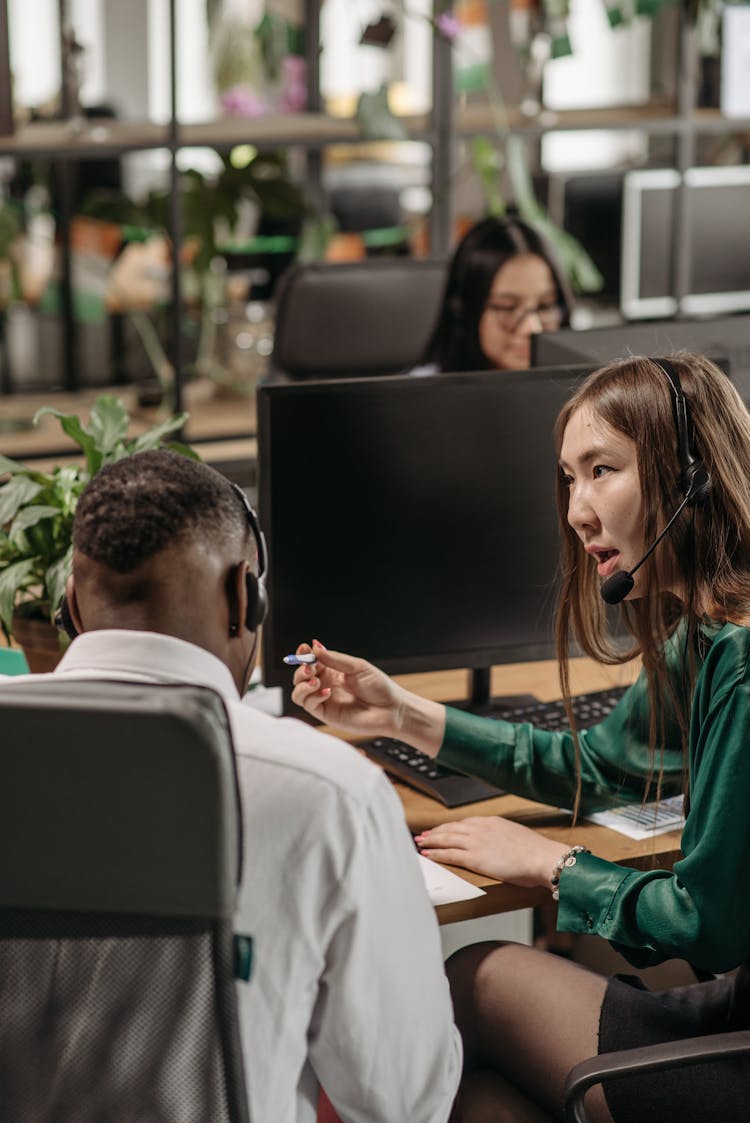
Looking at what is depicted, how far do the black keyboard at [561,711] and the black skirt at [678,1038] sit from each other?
1.36 ft

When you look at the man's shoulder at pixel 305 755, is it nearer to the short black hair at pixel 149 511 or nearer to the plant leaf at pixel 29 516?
the short black hair at pixel 149 511

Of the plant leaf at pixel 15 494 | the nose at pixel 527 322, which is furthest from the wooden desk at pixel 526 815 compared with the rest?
the nose at pixel 527 322

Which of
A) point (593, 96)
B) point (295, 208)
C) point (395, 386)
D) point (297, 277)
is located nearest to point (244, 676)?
point (395, 386)

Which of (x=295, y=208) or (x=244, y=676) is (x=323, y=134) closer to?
(x=295, y=208)

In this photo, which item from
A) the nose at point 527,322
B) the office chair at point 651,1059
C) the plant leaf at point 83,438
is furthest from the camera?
the nose at point 527,322

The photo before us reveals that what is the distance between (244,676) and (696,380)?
63 cm

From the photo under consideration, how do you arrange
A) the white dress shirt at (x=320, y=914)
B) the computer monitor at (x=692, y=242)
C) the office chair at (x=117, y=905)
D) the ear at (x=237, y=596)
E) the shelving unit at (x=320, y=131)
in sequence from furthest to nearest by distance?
the computer monitor at (x=692, y=242), the shelving unit at (x=320, y=131), the ear at (x=237, y=596), the white dress shirt at (x=320, y=914), the office chair at (x=117, y=905)

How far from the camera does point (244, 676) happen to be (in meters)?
1.24

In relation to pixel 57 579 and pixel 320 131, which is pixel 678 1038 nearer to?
pixel 57 579

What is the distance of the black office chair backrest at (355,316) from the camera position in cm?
338

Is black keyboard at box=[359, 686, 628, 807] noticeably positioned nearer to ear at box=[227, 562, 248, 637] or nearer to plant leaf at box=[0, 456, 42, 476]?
plant leaf at box=[0, 456, 42, 476]

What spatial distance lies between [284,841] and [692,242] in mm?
3465

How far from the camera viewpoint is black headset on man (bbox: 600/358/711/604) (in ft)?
5.06

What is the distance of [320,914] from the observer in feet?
3.54
